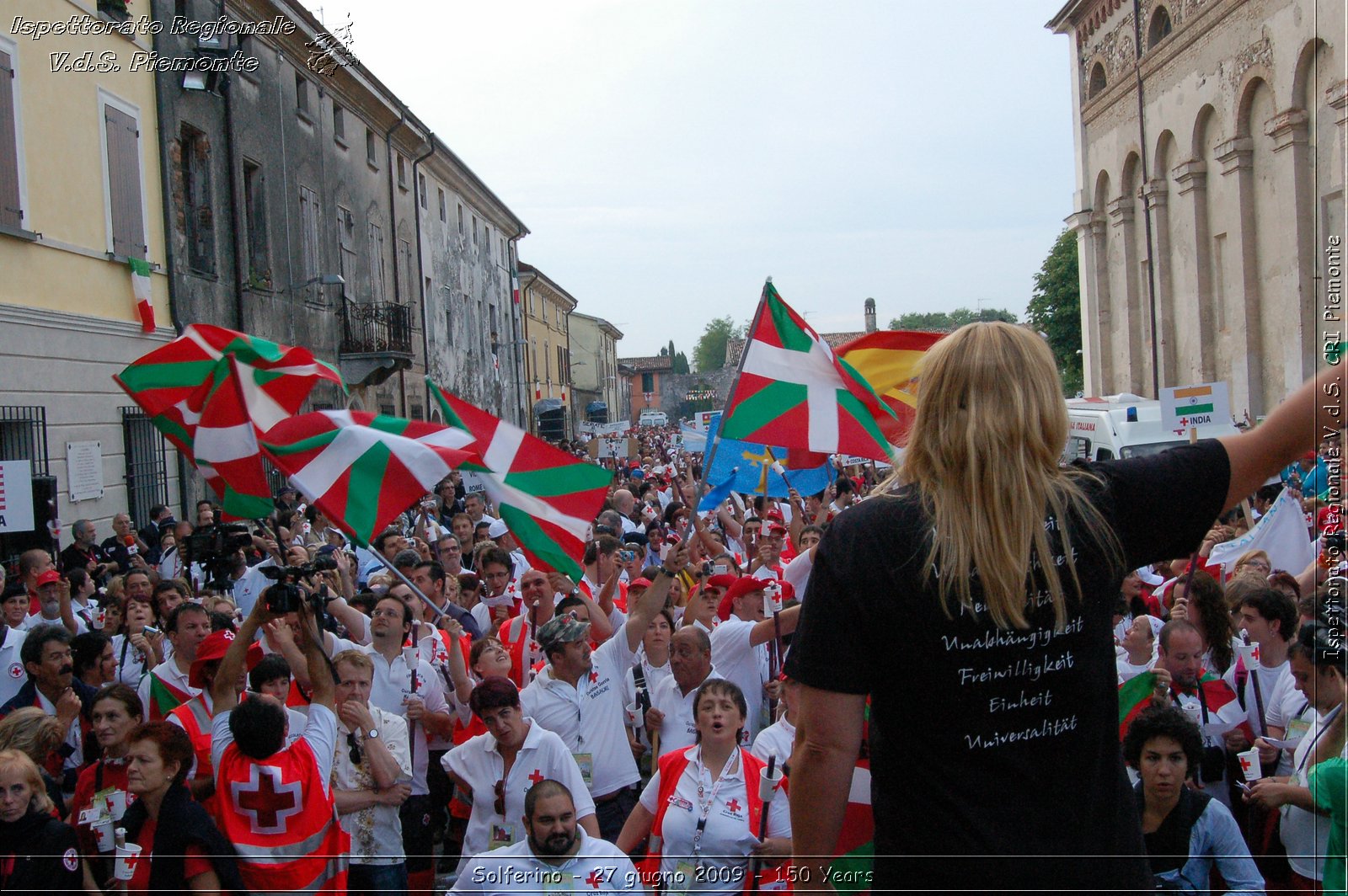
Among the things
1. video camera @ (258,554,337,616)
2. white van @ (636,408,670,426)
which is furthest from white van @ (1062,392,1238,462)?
white van @ (636,408,670,426)

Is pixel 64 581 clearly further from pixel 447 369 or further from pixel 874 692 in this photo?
pixel 447 369

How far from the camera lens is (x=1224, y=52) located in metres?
28.3

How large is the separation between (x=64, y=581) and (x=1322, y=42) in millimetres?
23738

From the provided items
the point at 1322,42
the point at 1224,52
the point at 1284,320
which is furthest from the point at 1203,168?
the point at 1322,42

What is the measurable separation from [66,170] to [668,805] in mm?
12807

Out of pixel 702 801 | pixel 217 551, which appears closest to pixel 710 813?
pixel 702 801

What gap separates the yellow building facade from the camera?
13.0 metres

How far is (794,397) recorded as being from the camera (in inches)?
252

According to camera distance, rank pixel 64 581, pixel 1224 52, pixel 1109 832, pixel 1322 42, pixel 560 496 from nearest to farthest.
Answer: pixel 1109 832, pixel 560 496, pixel 64 581, pixel 1322 42, pixel 1224 52

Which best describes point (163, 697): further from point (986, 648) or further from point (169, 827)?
point (986, 648)

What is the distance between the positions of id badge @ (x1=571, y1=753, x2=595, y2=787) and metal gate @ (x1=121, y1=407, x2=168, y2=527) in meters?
11.5

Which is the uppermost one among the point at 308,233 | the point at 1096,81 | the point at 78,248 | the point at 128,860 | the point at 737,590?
the point at 1096,81

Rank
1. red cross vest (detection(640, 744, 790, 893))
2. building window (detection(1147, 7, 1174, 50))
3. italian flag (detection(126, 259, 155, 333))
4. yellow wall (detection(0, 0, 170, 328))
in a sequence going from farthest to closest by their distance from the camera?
1. building window (detection(1147, 7, 1174, 50))
2. italian flag (detection(126, 259, 155, 333))
3. yellow wall (detection(0, 0, 170, 328))
4. red cross vest (detection(640, 744, 790, 893))

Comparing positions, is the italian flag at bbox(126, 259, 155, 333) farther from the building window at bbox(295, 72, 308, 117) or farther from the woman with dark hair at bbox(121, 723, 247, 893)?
the woman with dark hair at bbox(121, 723, 247, 893)
